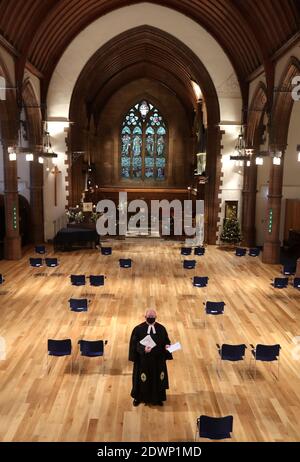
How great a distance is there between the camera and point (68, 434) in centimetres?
655

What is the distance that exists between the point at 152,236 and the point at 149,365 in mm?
Result: 17886

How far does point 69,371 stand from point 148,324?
2466mm

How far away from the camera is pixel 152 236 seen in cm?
2497

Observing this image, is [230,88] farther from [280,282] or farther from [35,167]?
[280,282]

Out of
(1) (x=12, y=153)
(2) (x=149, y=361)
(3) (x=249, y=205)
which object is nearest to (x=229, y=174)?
(3) (x=249, y=205)

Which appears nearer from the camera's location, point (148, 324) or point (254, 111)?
point (148, 324)

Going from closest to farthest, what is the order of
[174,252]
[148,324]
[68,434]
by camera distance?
[68,434] < [148,324] < [174,252]

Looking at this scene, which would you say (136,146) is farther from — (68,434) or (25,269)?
(68,434)

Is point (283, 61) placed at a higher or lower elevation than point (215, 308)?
higher

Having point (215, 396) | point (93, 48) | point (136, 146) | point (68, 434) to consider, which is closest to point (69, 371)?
point (68, 434)

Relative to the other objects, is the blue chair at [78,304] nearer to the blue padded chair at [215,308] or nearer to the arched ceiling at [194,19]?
the blue padded chair at [215,308]

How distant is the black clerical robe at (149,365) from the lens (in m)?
7.15

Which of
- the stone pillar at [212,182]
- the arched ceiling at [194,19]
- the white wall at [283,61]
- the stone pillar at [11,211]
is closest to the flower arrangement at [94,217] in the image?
the stone pillar at [11,211]

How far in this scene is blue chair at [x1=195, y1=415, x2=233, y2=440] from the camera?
5.80 meters
